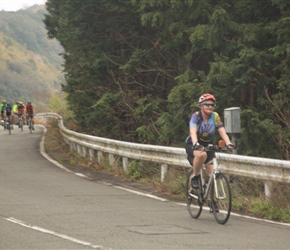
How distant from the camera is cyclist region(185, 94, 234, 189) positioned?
10992mm

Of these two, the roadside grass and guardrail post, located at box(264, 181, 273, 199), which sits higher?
guardrail post, located at box(264, 181, 273, 199)

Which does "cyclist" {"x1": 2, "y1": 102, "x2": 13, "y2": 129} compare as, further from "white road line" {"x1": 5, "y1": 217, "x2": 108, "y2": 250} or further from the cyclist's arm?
the cyclist's arm

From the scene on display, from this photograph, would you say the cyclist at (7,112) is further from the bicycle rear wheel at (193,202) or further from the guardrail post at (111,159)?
the bicycle rear wheel at (193,202)

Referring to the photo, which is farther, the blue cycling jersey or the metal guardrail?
the metal guardrail

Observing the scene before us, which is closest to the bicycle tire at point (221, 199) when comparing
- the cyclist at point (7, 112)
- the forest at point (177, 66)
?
the forest at point (177, 66)

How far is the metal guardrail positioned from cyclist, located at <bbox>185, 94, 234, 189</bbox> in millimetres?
1338

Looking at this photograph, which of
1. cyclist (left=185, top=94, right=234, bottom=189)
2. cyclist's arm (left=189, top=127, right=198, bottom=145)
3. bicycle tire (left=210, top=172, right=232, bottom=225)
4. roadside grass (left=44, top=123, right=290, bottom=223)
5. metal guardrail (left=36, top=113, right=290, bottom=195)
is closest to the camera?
bicycle tire (left=210, top=172, right=232, bottom=225)

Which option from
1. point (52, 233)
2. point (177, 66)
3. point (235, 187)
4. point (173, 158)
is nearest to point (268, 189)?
point (235, 187)

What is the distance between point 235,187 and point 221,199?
256 centimetres

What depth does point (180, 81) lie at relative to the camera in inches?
797

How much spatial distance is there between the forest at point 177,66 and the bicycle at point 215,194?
133 inches

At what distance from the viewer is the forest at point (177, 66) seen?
1867cm

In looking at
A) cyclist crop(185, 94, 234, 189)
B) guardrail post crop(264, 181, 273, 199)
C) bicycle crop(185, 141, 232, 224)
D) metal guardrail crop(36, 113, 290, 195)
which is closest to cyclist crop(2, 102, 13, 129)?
metal guardrail crop(36, 113, 290, 195)

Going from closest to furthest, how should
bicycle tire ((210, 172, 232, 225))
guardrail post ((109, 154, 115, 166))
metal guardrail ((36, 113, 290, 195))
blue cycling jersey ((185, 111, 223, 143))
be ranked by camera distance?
bicycle tire ((210, 172, 232, 225)), blue cycling jersey ((185, 111, 223, 143)), metal guardrail ((36, 113, 290, 195)), guardrail post ((109, 154, 115, 166))
